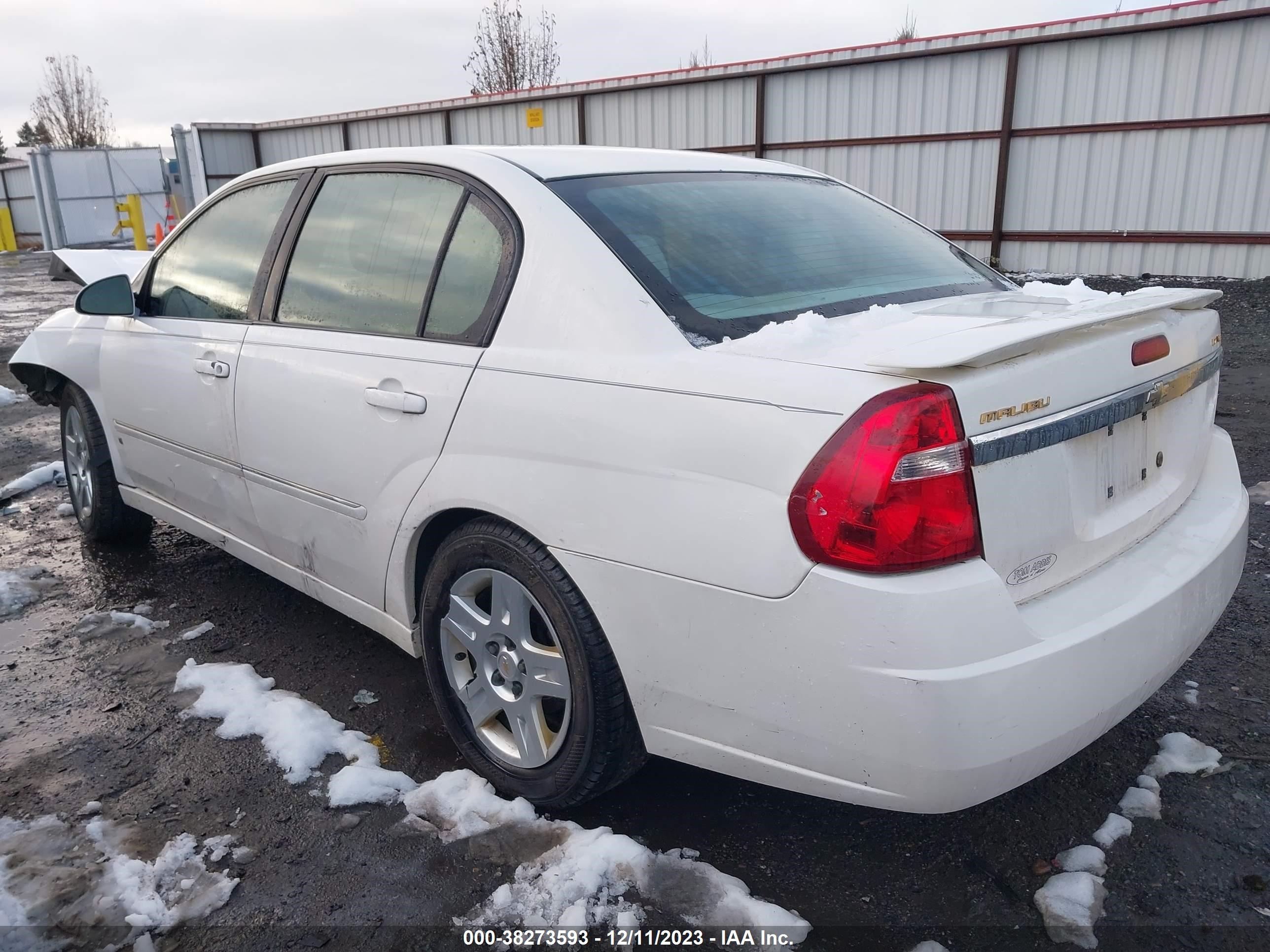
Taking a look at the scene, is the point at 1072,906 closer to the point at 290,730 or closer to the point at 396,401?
the point at 396,401

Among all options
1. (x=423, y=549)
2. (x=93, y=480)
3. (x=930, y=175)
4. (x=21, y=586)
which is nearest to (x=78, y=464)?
(x=93, y=480)

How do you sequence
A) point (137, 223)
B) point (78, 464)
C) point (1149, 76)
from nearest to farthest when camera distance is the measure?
point (78, 464) < point (1149, 76) < point (137, 223)

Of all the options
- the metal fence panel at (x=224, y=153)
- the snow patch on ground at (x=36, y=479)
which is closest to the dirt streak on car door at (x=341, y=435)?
the snow patch on ground at (x=36, y=479)

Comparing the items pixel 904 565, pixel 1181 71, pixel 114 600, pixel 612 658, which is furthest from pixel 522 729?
pixel 1181 71

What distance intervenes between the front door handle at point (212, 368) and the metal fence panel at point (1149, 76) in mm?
12160

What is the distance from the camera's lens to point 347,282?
9.35 ft

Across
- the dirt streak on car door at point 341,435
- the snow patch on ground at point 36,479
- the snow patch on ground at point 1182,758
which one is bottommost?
the snow patch on ground at point 36,479

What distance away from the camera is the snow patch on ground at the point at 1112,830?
225 centimetres

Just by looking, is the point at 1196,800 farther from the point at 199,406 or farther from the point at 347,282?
the point at 199,406

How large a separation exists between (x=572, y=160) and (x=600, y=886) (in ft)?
6.17

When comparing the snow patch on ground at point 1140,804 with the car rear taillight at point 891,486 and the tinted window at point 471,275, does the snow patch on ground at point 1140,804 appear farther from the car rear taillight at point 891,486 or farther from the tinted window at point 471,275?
the tinted window at point 471,275

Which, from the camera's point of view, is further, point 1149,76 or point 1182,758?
point 1149,76

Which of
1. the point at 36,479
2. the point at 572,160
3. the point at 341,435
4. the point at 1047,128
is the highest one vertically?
the point at 1047,128

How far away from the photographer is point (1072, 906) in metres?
2.05
